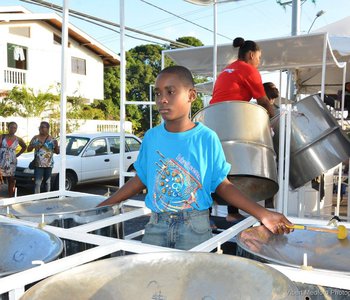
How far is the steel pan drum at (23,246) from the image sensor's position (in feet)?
3.27

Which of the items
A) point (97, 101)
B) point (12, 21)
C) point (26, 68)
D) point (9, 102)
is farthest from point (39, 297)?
point (97, 101)

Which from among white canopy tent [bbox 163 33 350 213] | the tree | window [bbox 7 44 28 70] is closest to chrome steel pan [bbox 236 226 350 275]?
white canopy tent [bbox 163 33 350 213]

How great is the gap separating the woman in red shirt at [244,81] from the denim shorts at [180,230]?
1.12 m

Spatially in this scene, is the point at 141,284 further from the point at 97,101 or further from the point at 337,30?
the point at 97,101

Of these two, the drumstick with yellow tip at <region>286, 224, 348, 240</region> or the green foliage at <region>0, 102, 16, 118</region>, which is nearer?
the drumstick with yellow tip at <region>286, 224, 348, 240</region>

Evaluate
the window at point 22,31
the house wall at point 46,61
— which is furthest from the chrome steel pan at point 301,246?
the window at point 22,31

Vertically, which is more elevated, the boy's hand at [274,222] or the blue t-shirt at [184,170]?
the blue t-shirt at [184,170]

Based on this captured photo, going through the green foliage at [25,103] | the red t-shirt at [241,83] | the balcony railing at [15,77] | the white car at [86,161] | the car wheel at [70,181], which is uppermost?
the balcony railing at [15,77]

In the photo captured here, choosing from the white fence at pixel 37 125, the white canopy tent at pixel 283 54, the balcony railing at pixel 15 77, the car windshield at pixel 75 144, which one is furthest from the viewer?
the balcony railing at pixel 15 77

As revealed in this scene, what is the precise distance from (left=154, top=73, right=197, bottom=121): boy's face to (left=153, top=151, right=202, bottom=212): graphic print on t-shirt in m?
0.14

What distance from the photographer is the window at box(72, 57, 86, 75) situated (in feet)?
54.9

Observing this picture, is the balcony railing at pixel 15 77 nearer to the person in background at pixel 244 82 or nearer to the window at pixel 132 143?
the window at pixel 132 143

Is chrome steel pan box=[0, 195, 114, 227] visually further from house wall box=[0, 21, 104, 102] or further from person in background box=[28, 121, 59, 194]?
house wall box=[0, 21, 104, 102]

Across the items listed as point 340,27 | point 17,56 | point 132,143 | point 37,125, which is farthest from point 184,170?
point 17,56
